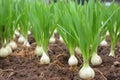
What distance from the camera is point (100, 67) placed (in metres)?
1.74

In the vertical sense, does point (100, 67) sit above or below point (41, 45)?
below

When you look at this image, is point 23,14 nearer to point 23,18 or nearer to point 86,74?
point 23,18

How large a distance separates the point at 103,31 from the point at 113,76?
424mm

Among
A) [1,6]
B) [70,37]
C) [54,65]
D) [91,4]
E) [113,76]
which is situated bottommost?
[113,76]

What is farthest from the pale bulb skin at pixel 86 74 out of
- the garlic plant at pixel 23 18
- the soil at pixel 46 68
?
the garlic plant at pixel 23 18

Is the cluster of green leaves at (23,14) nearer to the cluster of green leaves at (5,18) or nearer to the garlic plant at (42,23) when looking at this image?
the cluster of green leaves at (5,18)

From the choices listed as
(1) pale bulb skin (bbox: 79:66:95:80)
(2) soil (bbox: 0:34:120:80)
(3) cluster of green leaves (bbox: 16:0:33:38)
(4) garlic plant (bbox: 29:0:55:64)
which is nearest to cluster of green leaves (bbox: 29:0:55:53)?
(4) garlic plant (bbox: 29:0:55:64)

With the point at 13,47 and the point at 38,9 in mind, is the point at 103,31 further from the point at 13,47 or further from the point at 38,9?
the point at 13,47

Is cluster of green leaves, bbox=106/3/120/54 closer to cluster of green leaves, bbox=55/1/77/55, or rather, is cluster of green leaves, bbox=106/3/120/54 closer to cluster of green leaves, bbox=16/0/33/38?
cluster of green leaves, bbox=55/1/77/55

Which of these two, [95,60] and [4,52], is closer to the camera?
[95,60]

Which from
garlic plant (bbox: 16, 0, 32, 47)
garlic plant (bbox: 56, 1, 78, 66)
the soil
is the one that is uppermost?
garlic plant (bbox: 16, 0, 32, 47)

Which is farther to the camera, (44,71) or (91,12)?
(44,71)

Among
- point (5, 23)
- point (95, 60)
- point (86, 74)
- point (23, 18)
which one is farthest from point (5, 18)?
point (86, 74)

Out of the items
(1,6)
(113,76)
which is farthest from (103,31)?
(1,6)
